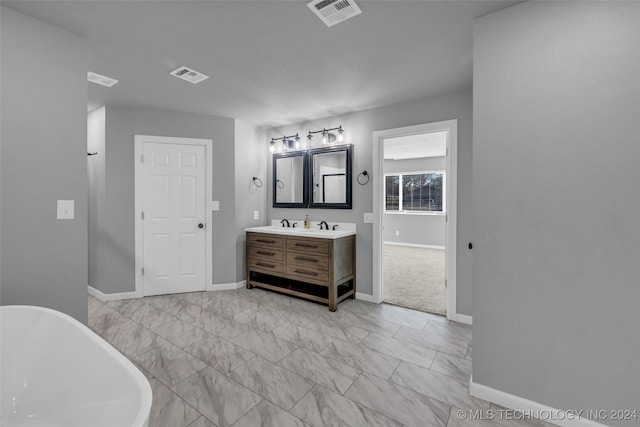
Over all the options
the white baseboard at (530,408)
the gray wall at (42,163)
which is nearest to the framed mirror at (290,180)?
the gray wall at (42,163)

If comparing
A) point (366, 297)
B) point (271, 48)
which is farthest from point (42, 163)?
point (366, 297)

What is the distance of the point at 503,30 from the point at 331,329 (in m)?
2.66

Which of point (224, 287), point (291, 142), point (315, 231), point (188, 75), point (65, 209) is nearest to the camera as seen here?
point (65, 209)

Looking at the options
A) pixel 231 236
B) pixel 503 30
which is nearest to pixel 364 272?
pixel 231 236

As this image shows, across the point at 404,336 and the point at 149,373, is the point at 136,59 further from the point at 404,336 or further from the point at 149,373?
the point at 404,336

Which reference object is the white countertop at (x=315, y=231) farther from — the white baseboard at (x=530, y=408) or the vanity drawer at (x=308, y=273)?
the white baseboard at (x=530, y=408)

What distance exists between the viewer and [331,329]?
9.12 ft

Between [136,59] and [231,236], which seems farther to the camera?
[231,236]

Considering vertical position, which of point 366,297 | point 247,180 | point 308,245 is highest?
point 247,180

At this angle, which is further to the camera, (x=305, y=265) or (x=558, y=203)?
(x=305, y=265)

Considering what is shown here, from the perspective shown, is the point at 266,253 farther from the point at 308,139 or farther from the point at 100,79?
the point at 100,79

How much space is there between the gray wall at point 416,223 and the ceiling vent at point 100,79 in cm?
579

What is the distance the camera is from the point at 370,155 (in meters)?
3.54

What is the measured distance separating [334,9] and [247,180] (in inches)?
111
